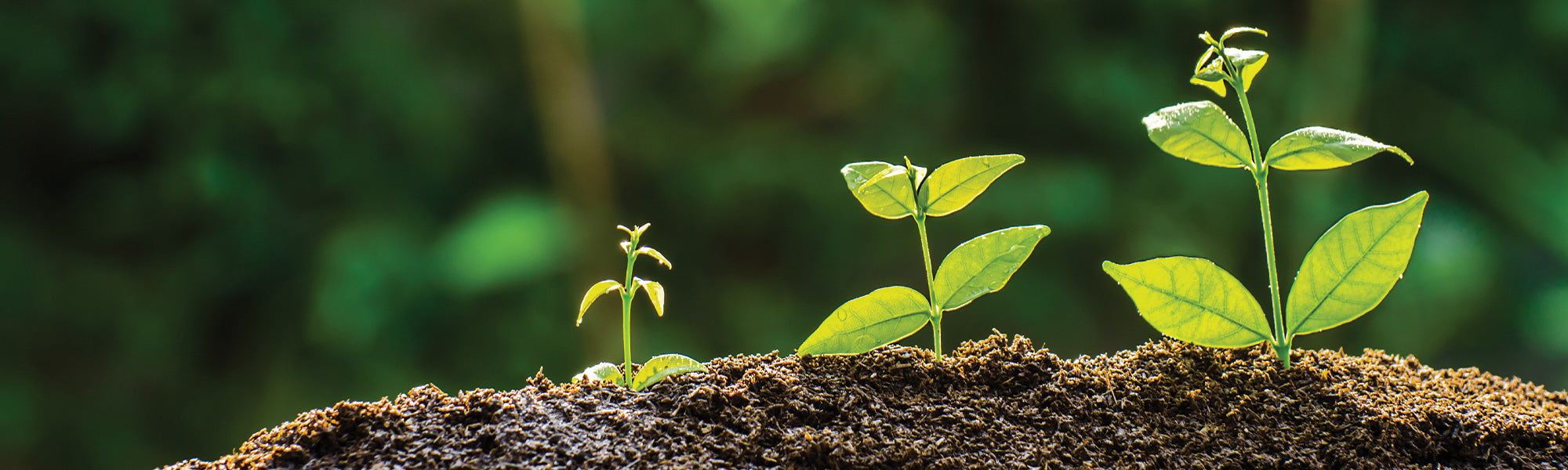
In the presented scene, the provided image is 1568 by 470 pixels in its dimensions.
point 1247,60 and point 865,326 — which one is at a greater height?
point 1247,60

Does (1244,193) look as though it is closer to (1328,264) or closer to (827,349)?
(1328,264)

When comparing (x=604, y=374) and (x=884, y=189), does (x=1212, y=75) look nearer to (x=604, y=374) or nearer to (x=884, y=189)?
(x=884, y=189)

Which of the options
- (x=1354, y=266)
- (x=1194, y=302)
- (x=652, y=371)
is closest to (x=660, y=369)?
(x=652, y=371)

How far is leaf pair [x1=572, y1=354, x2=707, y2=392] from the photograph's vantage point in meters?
0.72

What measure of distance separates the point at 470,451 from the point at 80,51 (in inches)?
85.8

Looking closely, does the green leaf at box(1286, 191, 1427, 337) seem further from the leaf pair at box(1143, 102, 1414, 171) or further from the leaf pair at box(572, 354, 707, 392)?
the leaf pair at box(572, 354, 707, 392)

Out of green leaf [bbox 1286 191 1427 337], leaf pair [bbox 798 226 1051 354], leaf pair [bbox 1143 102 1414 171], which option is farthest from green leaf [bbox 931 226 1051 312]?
green leaf [bbox 1286 191 1427 337]

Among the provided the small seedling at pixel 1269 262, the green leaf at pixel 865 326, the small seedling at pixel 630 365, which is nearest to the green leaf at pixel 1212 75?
the small seedling at pixel 1269 262

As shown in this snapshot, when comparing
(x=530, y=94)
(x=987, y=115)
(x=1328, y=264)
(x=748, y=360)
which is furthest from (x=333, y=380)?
(x=1328, y=264)

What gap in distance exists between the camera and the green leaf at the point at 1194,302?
2.42 feet

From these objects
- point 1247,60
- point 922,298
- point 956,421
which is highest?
point 1247,60

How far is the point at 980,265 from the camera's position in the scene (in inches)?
30.0

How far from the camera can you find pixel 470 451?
0.62 meters

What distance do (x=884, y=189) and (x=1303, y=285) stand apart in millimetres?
334
